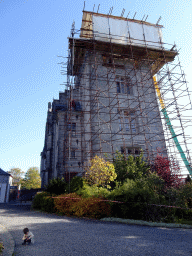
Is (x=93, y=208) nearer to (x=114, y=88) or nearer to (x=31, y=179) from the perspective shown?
(x=114, y=88)

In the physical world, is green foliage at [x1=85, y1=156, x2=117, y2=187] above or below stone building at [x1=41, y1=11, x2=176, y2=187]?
below

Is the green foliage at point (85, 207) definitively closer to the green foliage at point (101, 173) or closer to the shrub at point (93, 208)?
the shrub at point (93, 208)

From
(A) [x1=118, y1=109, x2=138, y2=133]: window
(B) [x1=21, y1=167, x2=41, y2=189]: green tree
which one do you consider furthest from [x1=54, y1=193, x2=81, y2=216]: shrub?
(B) [x1=21, y1=167, x2=41, y2=189]: green tree

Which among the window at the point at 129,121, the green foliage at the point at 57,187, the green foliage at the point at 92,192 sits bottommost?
the green foliage at the point at 92,192

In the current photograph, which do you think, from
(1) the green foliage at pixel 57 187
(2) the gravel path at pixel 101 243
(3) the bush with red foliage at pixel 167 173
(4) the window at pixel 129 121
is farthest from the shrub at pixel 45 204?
(4) the window at pixel 129 121

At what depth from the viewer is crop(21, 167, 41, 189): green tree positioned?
4984 cm

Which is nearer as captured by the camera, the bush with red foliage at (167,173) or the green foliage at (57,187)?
the bush with red foliage at (167,173)

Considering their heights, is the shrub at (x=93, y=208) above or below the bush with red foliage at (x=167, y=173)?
below

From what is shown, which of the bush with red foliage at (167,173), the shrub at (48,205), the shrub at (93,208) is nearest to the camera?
the shrub at (93,208)

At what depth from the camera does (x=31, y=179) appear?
50.9 m

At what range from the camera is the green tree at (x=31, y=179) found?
4984cm

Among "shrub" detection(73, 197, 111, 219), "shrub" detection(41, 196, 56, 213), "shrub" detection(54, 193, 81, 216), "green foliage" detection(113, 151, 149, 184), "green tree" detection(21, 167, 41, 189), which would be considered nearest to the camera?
"shrub" detection(73, 197, 111, 219)

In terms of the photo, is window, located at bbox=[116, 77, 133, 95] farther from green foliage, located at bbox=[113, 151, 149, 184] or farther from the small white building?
the small white building

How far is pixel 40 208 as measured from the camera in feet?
46.2
